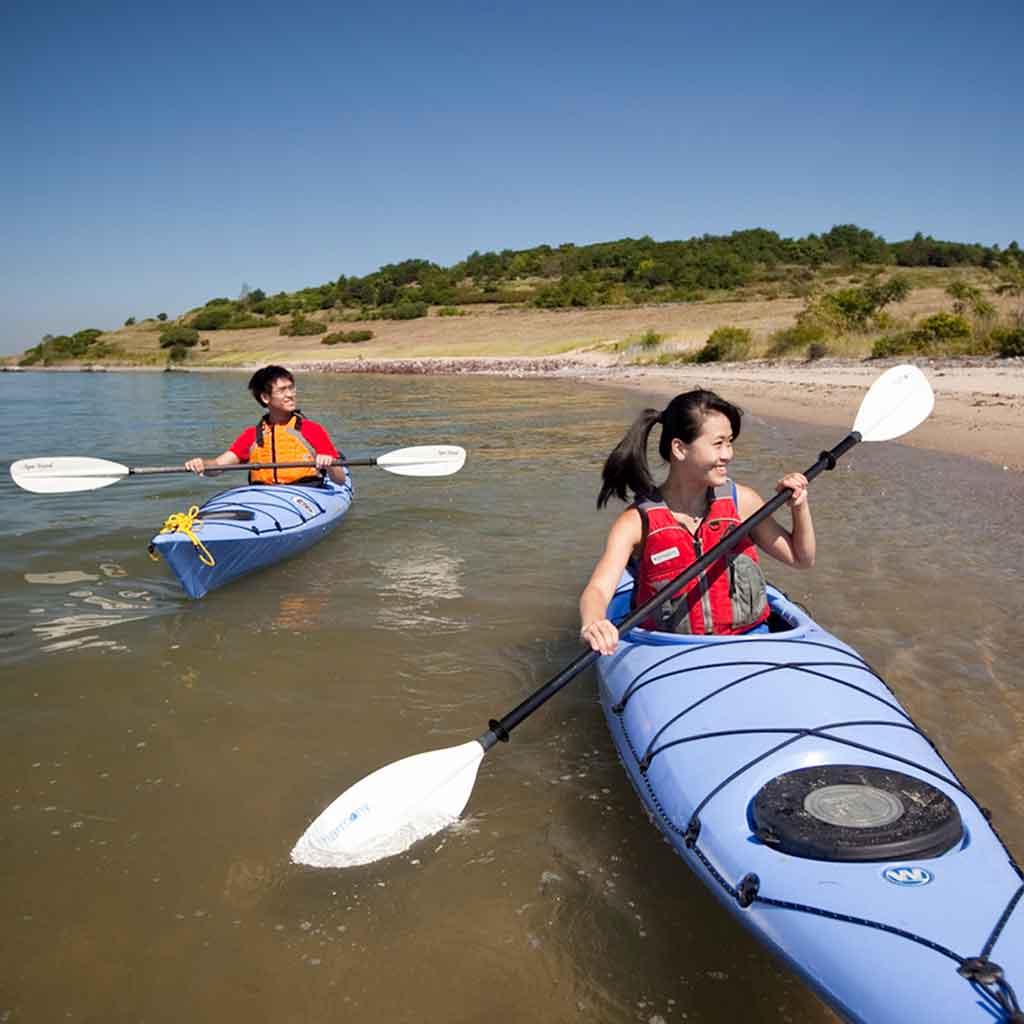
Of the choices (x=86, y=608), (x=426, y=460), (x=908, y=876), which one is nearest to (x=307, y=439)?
(x=426, y=460)

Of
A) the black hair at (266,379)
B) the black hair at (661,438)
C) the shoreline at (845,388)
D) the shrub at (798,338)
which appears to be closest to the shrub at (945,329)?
the shoreline at (845,388)

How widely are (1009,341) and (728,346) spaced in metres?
7.40

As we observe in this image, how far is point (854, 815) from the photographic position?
6.42 ft

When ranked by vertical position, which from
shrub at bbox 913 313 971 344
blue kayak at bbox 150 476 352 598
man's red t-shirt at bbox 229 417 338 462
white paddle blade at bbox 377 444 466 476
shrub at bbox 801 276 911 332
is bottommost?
blue kayak at bbox 150 476 352 598

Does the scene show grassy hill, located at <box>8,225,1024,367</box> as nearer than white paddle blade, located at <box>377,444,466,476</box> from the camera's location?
No

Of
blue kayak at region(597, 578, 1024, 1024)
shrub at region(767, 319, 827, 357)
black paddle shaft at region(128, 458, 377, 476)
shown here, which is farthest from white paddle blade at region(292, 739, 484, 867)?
shrub at region(767, 319, 827, 357)

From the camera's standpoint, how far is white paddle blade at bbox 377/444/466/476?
22.3 ft

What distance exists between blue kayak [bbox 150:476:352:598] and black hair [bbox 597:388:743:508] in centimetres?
264

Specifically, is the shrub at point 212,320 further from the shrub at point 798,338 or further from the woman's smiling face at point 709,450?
the woman's smiling face at point 709,450

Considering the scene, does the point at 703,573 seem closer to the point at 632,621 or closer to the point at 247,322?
the point at 632,621

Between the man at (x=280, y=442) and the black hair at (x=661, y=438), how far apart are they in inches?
134

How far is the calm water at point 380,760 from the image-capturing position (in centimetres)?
210

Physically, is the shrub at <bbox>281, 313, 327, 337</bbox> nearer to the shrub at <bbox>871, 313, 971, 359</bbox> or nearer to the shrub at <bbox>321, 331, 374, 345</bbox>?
the shrub at <bbox>321, 331, 374, 345</bbox>

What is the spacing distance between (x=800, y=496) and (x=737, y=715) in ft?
3.22
